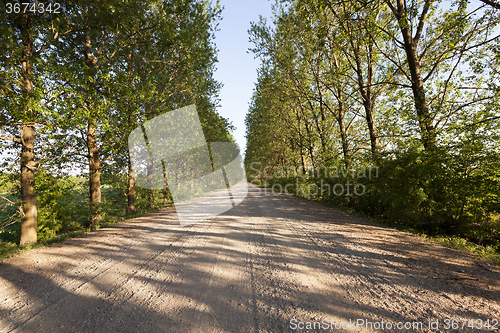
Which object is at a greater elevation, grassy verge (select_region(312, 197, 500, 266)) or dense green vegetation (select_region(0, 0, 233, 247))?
dense green vegetation (select_region(0, 0, 233, 247))

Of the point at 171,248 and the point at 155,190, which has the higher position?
the point at 155,190

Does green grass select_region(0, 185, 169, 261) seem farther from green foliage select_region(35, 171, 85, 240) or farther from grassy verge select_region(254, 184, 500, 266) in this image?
grassy verge select_region(254, 184, 500, 266)

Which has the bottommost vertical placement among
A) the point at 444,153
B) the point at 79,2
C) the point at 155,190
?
the point at 155,190

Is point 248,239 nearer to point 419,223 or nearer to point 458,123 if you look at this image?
point 419,223

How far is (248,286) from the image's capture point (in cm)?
327

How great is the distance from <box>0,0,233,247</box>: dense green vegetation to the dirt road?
370cm

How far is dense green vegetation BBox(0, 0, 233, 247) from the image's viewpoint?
6148 millimetres

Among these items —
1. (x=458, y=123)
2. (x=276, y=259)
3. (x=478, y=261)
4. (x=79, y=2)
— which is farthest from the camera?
(x=79, y=2)

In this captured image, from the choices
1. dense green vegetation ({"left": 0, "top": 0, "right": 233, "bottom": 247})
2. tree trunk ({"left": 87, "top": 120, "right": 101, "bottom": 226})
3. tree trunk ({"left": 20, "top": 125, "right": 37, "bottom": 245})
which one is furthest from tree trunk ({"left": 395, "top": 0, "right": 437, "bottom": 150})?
tree trunk ({"left": 87, "top": 120, "right": 101, "bottom": 226})

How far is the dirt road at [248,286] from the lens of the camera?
2.49 m

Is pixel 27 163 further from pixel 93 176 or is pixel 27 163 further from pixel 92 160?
pixel 93 176

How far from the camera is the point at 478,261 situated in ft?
13.2

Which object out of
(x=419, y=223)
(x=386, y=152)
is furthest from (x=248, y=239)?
(x=386, y=152)

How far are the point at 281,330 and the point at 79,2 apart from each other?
1083cm
